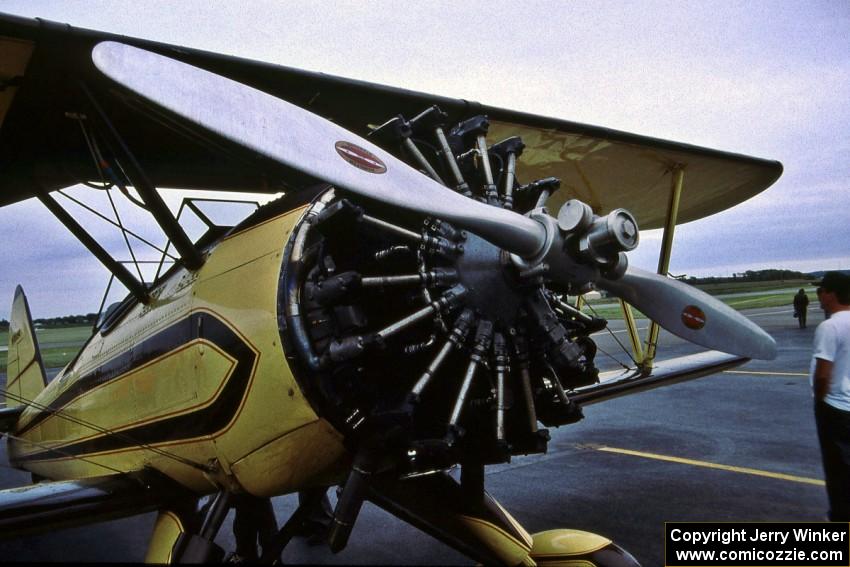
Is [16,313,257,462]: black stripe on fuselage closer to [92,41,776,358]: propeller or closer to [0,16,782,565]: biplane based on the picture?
[0,16,782,565]: biplane

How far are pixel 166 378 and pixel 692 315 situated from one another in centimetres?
273

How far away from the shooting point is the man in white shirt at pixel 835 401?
12.8ft

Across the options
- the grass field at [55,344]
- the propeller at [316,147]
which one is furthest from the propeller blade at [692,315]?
the grass field at [55,344]

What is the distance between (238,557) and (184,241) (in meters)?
1.74

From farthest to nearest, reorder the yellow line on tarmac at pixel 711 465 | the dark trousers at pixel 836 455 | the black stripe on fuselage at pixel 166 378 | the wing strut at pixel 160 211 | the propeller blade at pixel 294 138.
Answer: the yellow line on tarmac at pixel 711 465 < the dark trousers at pixel 836 455 < the wing strut at pixel 160 211 < the black stripe on fuselage at pixel 166 378 < the propeller blade at pixel 294 138

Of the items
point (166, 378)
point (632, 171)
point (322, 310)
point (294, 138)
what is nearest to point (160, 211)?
point (166, 378)

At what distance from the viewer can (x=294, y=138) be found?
201 cm

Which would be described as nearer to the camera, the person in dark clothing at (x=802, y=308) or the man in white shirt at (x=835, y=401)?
the man in white shirt at (x=835, y=401)

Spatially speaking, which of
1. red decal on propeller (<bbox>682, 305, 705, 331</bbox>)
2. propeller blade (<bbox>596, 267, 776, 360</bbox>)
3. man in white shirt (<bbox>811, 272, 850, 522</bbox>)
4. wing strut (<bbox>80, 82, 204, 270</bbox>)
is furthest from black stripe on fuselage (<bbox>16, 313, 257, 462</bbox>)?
man in white shirt (<bbox>811, 272, 850, 522</bbox>)

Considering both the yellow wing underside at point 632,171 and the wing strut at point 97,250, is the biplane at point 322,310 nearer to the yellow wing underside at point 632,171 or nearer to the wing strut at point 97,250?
the wing strut at point 97,250

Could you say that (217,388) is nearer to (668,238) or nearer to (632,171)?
(668,238)

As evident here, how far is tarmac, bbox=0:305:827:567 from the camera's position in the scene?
167 inches

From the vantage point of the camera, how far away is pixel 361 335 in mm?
2344

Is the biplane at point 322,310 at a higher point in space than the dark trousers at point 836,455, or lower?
higher
